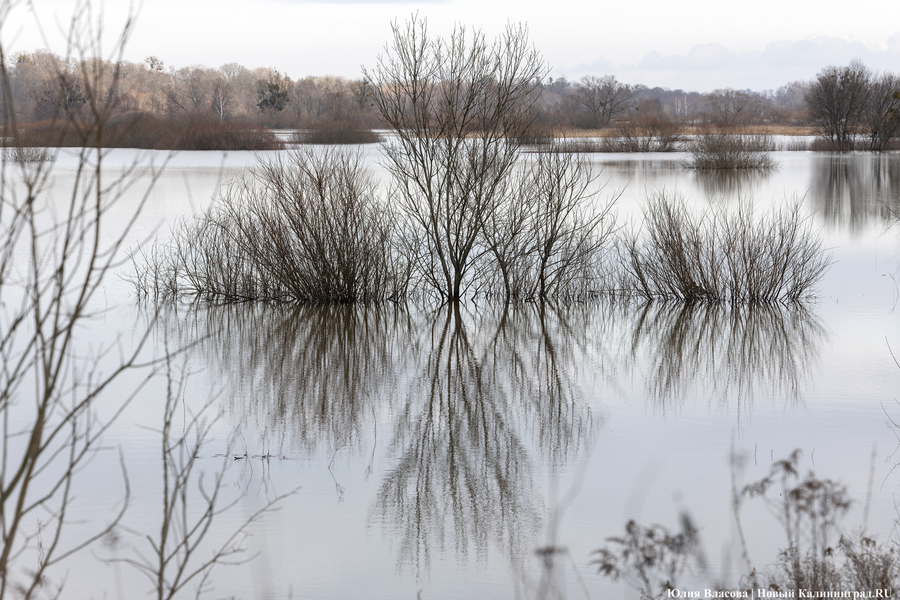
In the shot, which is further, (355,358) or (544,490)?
(355,358)

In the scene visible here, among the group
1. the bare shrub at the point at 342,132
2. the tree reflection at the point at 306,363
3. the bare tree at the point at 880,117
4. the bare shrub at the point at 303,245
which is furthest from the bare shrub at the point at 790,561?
the bare tree at the point at 880,117

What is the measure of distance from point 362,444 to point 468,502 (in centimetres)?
149

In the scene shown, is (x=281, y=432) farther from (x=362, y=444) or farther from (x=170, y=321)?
(x=170, y=321)

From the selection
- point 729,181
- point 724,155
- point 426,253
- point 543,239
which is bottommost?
point 426,253

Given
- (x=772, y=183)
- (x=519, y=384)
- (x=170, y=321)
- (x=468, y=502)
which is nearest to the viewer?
(x=468, y=502)

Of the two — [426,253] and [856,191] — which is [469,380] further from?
[856,191]

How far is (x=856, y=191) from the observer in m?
27.2

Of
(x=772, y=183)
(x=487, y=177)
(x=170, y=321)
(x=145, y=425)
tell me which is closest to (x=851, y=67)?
(x=772, y=183)

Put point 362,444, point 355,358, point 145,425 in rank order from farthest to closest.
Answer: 1. point 355,358
2. point 145,425
3. point 362,444

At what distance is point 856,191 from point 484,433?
24.1 meters

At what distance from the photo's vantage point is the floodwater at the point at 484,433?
4.87 metres

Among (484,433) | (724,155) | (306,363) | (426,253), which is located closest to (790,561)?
(484,433)

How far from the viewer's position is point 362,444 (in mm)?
6922

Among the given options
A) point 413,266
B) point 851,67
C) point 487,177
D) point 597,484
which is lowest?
point 597,484
